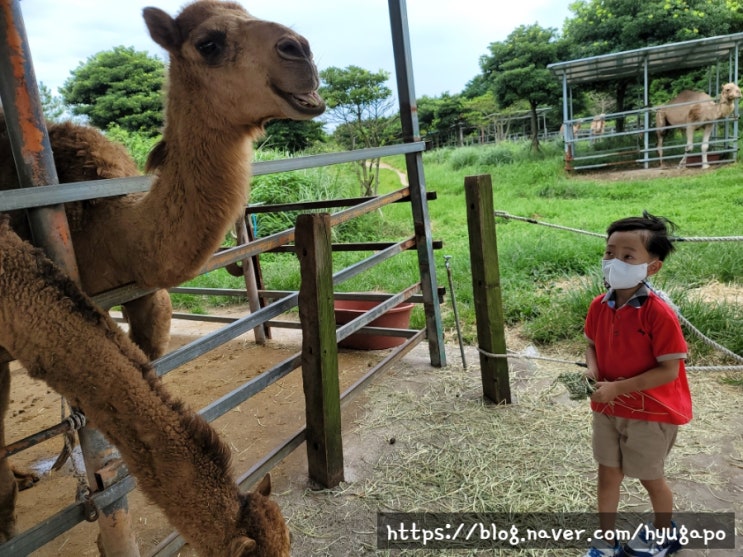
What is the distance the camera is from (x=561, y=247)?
6.73 meters

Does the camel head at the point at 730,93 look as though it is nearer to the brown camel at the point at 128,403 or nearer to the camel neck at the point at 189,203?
the camel neck at the point at 189,203

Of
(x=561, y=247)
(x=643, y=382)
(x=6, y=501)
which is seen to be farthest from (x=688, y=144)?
(x=6, y=501)

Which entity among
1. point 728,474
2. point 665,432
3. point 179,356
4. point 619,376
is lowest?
point 728,474

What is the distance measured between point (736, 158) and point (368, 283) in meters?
11.2

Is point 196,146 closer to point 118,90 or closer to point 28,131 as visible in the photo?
point 28,131

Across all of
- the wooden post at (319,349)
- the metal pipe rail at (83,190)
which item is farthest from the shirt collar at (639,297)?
the metal pipe rail at (83,190)

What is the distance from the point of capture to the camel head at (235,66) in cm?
209

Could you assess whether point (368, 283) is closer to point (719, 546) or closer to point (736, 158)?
point (719, 546)

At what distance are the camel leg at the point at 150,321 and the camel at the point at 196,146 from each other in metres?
0.58

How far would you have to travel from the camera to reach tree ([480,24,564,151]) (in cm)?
1738

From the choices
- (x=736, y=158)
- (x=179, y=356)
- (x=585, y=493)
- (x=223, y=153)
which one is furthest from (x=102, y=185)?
(x=736, y=158)

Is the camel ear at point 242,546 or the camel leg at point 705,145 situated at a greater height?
the camel leg at point 705,145

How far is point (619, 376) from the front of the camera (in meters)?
2.09

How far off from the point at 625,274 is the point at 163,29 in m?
2.16
